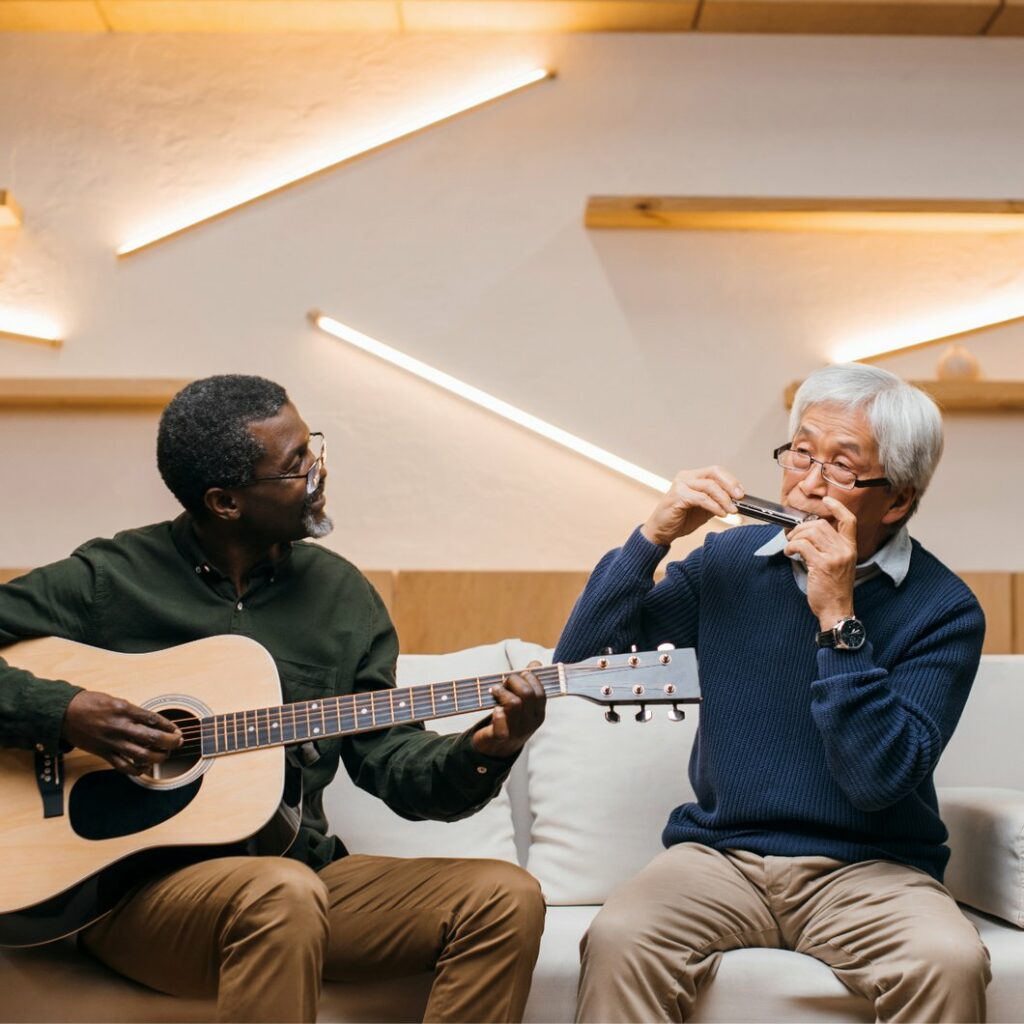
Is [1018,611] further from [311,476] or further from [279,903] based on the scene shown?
[279,903]

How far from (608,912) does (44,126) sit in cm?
259

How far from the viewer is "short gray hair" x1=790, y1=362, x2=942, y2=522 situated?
2037mm

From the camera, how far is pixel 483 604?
299 centimetres

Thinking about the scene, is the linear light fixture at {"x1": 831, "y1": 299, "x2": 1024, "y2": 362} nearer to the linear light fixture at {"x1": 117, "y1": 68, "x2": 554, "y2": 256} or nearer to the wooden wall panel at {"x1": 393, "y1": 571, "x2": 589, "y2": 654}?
the wooden wall panel at {"x1": 393, "y1": 571, "x2": 589, "y2": 654}

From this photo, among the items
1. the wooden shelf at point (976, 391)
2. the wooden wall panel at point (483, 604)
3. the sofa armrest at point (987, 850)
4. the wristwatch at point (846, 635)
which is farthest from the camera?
the wooden shelf at point (976, 391)

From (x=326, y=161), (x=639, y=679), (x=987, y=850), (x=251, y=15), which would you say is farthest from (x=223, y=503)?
(x=251, y=15)

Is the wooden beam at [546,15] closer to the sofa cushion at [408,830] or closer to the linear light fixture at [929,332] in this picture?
the linear light fixture at [929,332]

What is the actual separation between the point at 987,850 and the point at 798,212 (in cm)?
172

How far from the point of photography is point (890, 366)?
10.8 feet

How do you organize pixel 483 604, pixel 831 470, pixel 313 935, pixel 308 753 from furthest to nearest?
pixel 483 604, pixel 831 470, pixel 308 753, pixel 313 935

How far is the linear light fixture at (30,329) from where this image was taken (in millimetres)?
3271

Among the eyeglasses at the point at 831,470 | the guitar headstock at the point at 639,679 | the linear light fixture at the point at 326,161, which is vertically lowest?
the guitar headstock at the point at 639,679

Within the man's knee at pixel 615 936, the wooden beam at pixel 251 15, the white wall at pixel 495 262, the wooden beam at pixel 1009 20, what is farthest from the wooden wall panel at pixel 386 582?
the wooden beam at pixel 1009 20

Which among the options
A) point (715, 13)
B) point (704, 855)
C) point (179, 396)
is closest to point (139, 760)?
point (179, 396)
